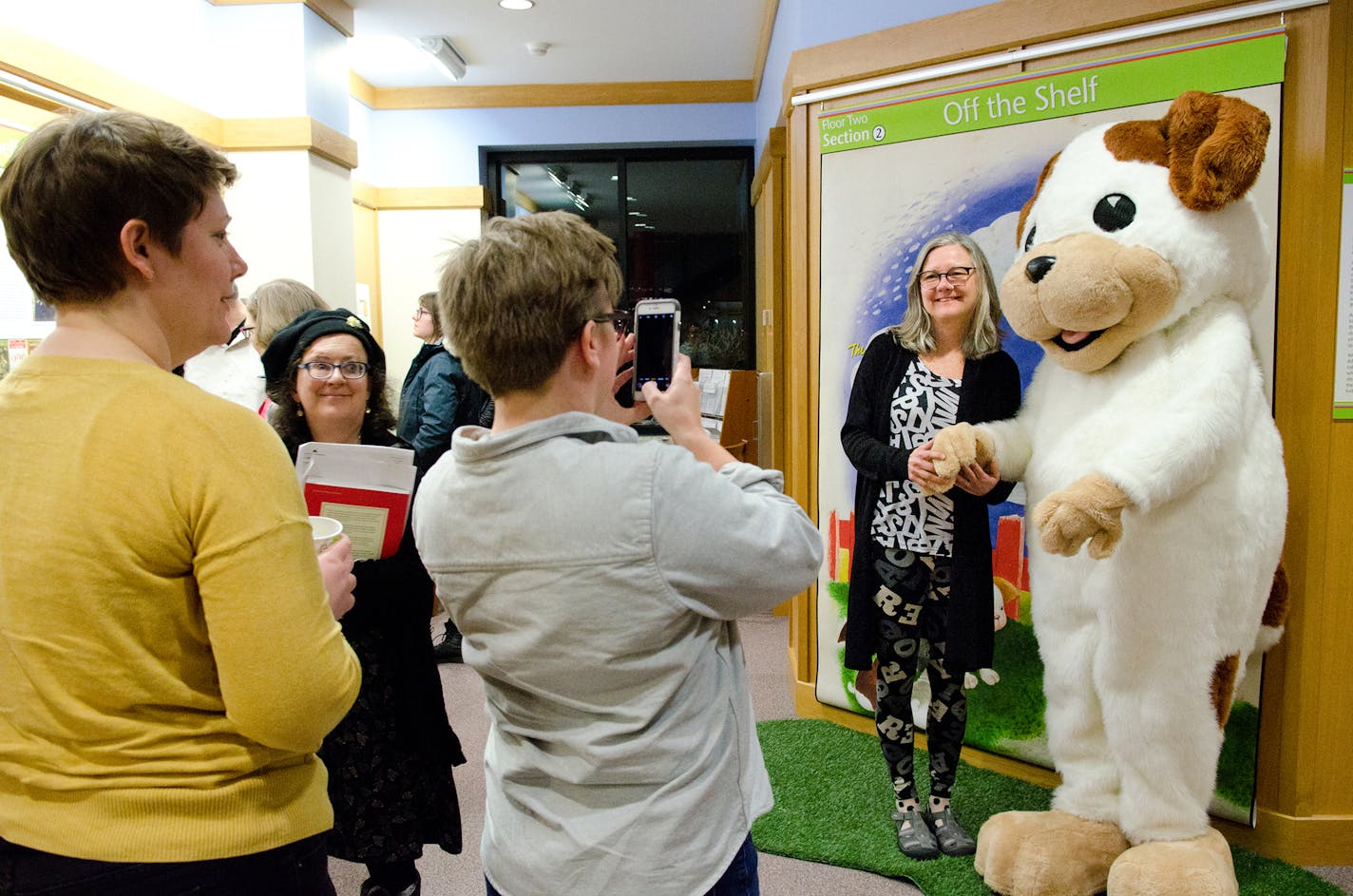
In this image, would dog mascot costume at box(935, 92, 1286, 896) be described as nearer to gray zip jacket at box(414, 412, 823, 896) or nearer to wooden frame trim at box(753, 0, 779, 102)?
gray zip jacket at box(414, 412, 823, 896)

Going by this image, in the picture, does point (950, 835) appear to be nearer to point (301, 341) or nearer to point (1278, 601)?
point (1278, 601)

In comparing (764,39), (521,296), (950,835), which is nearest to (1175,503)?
(950,835)

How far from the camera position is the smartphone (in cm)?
121

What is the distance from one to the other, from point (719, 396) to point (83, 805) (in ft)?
13.6

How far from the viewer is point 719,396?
4.88m

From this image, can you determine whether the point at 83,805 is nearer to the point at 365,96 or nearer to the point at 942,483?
the point at 942,483

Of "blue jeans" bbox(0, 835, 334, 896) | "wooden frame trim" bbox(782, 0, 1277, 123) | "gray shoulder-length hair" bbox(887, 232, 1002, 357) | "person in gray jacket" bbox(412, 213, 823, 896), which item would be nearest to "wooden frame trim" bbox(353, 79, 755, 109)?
"wooden frame trim" bbox(782, 0, 1277, 123)

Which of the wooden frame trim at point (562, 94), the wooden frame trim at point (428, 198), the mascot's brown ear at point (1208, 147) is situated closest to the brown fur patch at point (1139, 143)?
the mascot's brown ear at point (1208, 147)

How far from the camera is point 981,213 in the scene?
9.24 feet

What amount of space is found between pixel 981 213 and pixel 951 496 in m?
1.05

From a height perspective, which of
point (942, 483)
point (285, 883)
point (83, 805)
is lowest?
point (285, 883)

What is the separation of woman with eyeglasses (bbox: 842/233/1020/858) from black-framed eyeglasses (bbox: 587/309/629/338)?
1.26 meters

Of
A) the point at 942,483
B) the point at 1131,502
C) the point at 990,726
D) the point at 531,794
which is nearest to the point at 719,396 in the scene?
the point at 990,726

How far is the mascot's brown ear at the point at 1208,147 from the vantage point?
1802 millimetres
